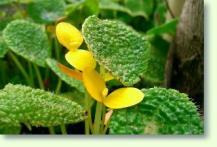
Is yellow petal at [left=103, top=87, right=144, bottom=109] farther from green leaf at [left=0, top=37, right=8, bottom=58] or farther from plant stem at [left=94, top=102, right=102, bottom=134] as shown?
green leaf at [left=0, top=37, right=8, bottom=58]

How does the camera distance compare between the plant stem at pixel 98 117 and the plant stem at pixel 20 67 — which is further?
the plant stem at pixel 20 67

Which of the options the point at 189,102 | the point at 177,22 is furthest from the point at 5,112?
the point at 177,22

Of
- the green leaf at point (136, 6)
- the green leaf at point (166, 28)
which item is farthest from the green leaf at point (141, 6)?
the green leaf at point (166, 28)

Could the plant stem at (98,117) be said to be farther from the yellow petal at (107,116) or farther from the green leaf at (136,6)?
the green leaf at (136,6)

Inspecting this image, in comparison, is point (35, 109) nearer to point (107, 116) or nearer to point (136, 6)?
point (107, 116)

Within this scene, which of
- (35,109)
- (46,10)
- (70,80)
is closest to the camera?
(35,109)

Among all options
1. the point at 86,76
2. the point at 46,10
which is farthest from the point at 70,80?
the point at 46,10
